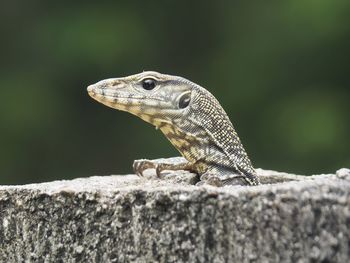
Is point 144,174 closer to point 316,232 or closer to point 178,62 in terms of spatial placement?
point 316,232

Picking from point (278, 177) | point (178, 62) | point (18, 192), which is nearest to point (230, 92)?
point (178, 62)

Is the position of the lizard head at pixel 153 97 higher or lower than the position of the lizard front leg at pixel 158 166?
higher

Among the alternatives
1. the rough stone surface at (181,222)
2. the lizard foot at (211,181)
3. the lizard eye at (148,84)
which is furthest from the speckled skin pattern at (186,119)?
the rough stone surface at (181,222)

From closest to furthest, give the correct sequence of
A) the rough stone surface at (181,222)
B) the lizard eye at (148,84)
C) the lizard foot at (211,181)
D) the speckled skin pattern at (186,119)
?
the rough stone surface at (181,222), the lizard foot at (211,181), the speckled skin pattern at (186,119), the lizard eye at (148,84)

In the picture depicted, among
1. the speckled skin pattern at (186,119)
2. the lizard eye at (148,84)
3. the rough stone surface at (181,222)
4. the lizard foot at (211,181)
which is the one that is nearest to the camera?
the rough stone surface at (181,222)

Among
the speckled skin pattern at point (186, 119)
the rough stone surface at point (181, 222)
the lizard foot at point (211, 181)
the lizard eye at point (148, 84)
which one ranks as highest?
the lizard eye at point (148, 84)

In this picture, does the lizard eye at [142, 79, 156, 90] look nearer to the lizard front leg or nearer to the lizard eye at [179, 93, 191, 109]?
the lizard eye at [179, 93, 191, 109]

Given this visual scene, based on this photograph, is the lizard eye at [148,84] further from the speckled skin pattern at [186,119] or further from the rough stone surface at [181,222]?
the rough stone surface at [181,222]
